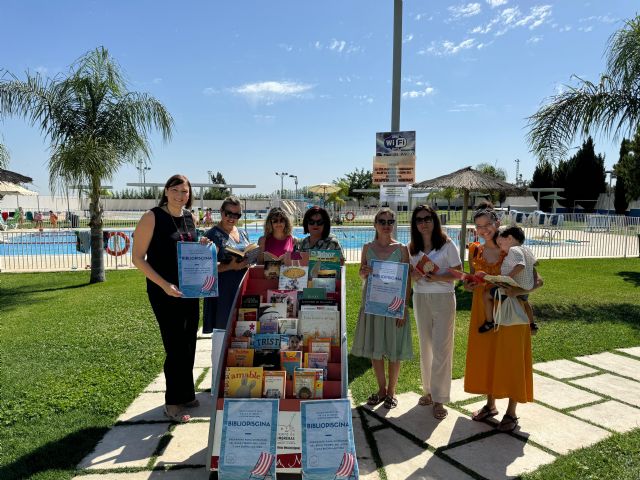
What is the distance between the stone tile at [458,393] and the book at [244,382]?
2361mm

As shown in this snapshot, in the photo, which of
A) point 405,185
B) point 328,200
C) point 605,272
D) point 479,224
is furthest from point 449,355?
point 328,200

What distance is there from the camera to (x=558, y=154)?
856 centimetres

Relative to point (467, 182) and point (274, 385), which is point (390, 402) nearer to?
point (274, 385)

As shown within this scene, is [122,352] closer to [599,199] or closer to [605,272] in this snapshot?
[605,272]

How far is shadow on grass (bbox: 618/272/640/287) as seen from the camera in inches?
421

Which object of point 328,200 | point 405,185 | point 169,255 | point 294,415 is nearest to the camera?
point 294,415

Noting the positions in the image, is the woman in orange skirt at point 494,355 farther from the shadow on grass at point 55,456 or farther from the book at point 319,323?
the shadow on grass at point 55,456

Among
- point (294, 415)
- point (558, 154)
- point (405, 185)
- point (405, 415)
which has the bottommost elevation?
point (405, 415)

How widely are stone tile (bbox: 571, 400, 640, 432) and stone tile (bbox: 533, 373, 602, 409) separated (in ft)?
0.40

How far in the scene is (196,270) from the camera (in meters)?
3.39

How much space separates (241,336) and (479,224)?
231 cm

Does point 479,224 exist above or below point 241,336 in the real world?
above

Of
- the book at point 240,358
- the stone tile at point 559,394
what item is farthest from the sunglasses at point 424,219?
the stone tile at point 559,394

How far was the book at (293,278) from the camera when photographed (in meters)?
3.43
